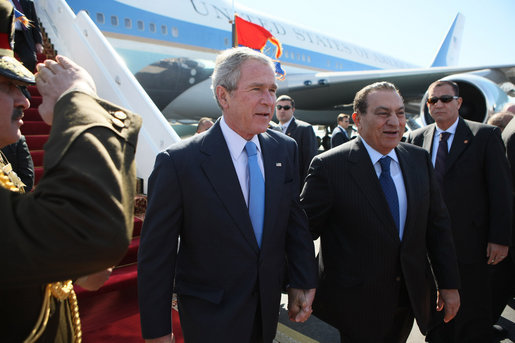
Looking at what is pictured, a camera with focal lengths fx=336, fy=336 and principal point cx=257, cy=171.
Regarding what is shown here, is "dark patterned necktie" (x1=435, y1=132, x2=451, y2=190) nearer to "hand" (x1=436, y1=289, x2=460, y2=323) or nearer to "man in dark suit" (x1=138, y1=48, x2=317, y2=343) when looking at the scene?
"hand" (x1=436, y1=289, x2=460, y2=323)

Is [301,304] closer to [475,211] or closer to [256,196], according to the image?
[256,196]

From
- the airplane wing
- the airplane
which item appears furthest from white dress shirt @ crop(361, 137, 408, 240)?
the airplane wing

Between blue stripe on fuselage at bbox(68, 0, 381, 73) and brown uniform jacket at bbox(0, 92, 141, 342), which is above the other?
blue stripe on fuselage at bbox(68, 0, 381, 73)

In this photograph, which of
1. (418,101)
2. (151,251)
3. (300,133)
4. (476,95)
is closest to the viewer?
(151,251)

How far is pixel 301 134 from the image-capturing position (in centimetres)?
434

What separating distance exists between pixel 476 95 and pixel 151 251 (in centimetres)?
603

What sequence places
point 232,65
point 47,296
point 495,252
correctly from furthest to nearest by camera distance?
point 495,252 < point 232,65 < point 47,296

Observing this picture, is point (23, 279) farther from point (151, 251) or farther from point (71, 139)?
point (151, 251)

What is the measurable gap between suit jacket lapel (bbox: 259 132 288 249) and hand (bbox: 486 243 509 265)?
1747 mm

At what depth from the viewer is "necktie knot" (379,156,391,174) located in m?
1.77

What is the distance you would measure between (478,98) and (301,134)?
3.34m

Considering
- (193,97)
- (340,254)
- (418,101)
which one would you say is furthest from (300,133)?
(418,101)

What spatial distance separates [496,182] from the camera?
7.57 ft

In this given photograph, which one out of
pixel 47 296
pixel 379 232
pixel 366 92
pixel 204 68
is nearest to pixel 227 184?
pixel 47 296
